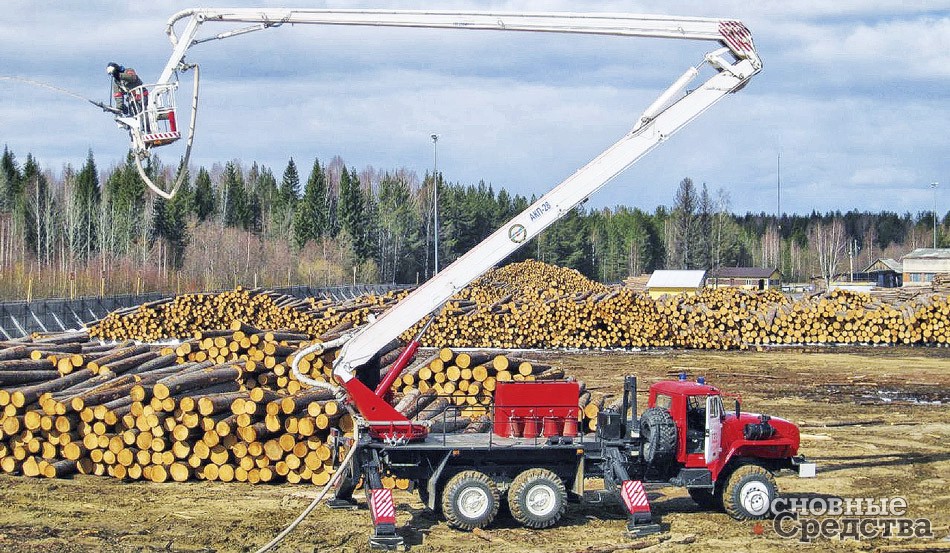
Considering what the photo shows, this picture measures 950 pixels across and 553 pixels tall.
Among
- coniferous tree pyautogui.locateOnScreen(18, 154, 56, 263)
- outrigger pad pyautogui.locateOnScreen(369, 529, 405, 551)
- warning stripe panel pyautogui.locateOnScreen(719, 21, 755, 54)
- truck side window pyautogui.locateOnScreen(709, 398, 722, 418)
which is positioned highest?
coniferous tree pyautogui.locateOnScreen(18, 154, 56, 263)

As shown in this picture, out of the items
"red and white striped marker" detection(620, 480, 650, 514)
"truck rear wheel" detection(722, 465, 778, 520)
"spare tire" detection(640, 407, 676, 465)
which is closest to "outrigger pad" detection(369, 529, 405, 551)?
"red and white striped marker" detection(620, 480, 650, 514)

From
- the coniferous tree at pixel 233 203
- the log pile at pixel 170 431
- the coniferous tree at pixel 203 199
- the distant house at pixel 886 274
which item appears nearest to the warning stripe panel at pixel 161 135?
the log pile at pixel 170 431

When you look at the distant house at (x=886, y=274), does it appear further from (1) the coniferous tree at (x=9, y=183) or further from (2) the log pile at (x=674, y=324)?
(1) the coniferous tree at (x=9, y=183)

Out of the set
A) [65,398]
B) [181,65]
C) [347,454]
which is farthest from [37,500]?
[181,65]

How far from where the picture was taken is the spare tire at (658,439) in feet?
40.7

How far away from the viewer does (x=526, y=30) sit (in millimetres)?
12945

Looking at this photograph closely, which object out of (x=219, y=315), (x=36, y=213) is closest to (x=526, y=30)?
(x=219, y=315)

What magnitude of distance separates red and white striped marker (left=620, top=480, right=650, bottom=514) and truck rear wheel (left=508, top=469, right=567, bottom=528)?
762mm

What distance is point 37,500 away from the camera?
13.7 metres

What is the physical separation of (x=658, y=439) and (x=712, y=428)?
0.75m

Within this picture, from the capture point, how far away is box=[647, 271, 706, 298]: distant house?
61.1 metres

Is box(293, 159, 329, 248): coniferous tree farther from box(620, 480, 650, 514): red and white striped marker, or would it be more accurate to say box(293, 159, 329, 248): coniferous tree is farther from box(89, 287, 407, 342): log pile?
box(620, 480, 650, 514): red and white striped marker

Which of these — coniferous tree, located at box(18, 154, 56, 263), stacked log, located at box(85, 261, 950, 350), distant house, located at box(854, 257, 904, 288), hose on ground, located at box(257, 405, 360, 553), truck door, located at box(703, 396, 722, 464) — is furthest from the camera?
distant house, located at box(854, 257, 904, 288)

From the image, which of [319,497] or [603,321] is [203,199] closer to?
[603,321]
